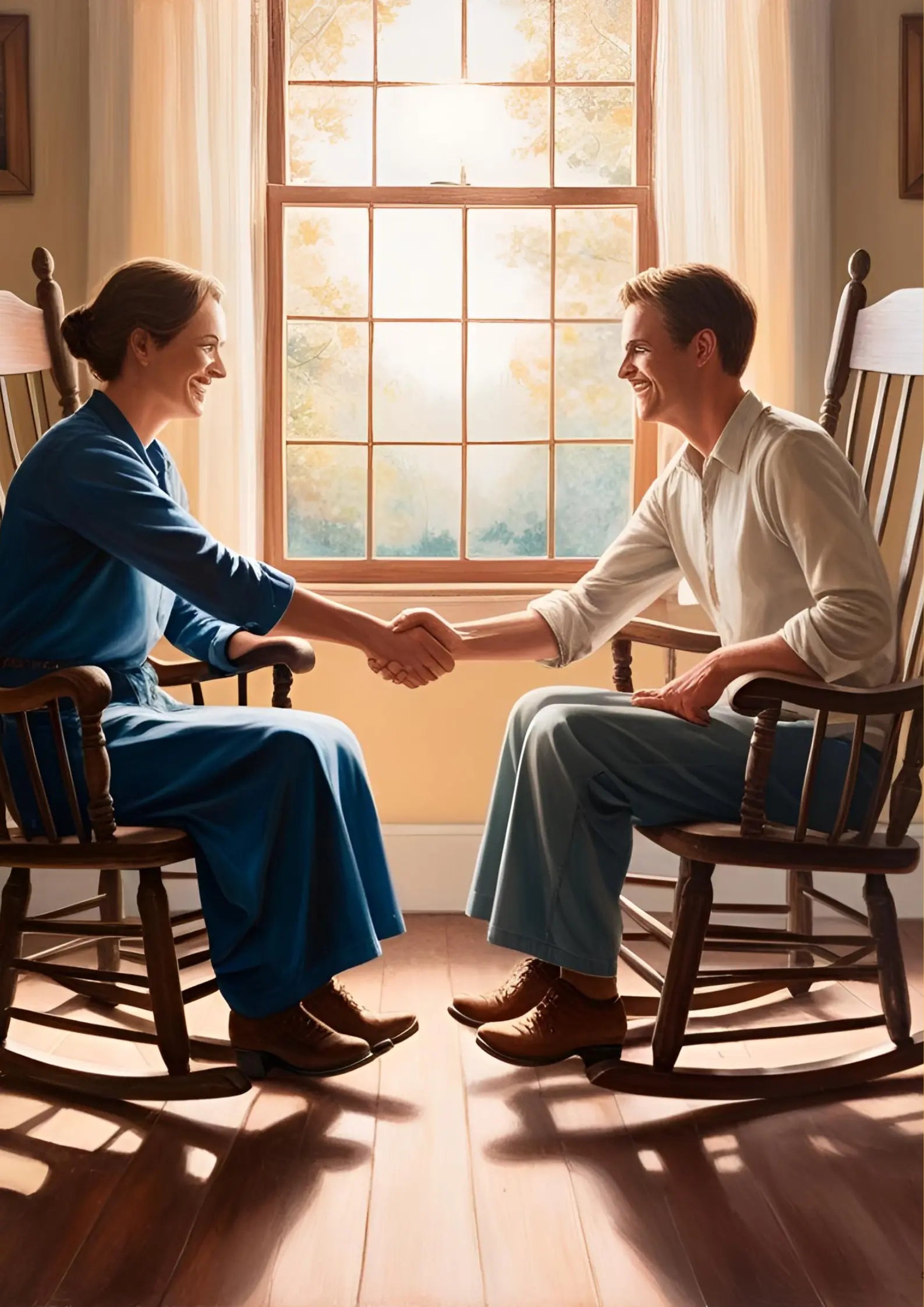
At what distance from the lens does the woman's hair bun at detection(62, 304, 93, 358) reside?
2.23 meters

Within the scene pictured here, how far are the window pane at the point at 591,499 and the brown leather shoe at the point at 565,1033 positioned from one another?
1696mm

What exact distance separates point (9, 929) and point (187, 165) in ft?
6.56

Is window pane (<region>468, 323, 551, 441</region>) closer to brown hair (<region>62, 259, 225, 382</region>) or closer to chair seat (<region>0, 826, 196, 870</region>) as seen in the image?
brown hair (<region>62, 259, 225, 382</region>)

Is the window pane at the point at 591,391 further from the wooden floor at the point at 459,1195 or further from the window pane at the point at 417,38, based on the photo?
the wooden floor at the point at 459,1195

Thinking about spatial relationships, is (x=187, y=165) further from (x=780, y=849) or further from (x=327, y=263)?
(x=780, y=849)

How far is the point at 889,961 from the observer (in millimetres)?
2141

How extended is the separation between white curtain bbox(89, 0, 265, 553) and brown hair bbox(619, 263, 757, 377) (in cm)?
129

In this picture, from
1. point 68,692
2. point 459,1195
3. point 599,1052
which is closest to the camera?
point 459,1195

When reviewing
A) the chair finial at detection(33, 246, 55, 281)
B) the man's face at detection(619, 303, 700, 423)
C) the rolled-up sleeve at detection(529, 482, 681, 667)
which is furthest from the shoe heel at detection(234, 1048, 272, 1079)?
the chair finial at detection(33, 246, 55, 281)

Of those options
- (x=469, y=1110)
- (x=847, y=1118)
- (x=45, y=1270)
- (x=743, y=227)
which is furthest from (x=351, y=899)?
(x=743, y=227)

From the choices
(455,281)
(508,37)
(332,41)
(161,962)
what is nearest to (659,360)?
(455,281)

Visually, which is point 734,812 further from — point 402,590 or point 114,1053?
point 402,590

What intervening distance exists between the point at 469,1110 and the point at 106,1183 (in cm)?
59

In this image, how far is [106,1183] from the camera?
1.75 m
